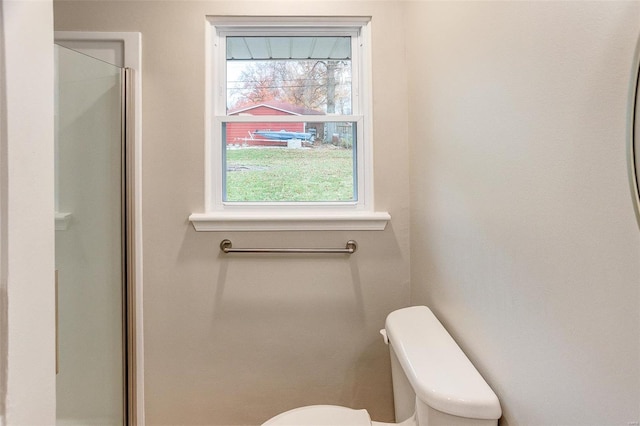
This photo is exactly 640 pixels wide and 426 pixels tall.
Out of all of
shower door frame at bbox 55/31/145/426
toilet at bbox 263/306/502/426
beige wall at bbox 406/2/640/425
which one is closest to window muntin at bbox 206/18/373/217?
shower door frame at bbox 55/31/145/426

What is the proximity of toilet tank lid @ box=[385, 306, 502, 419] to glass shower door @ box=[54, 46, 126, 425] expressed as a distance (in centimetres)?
113

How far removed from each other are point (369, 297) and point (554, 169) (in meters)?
1.04

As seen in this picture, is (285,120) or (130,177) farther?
(285,120)

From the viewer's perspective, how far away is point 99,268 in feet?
4.38

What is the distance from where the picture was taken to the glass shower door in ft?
3.81

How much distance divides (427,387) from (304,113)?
122cm

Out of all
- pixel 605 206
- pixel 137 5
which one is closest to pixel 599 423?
pixel 605 206

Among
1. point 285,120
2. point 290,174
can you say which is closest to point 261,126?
point 285,120

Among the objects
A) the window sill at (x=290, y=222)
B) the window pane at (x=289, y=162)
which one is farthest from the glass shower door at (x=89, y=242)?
the window pane at (x=289, y=162)

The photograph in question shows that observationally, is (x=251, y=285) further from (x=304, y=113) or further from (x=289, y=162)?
(x=304, y=113)

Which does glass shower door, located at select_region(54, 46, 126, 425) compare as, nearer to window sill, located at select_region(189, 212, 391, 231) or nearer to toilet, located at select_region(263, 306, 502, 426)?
A: window sill, located at select_region(189, 212, 391, 231)

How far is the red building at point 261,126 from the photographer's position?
5.09ft

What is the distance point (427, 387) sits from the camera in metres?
0.76

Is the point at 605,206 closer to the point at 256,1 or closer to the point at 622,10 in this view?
the point at 622,10
